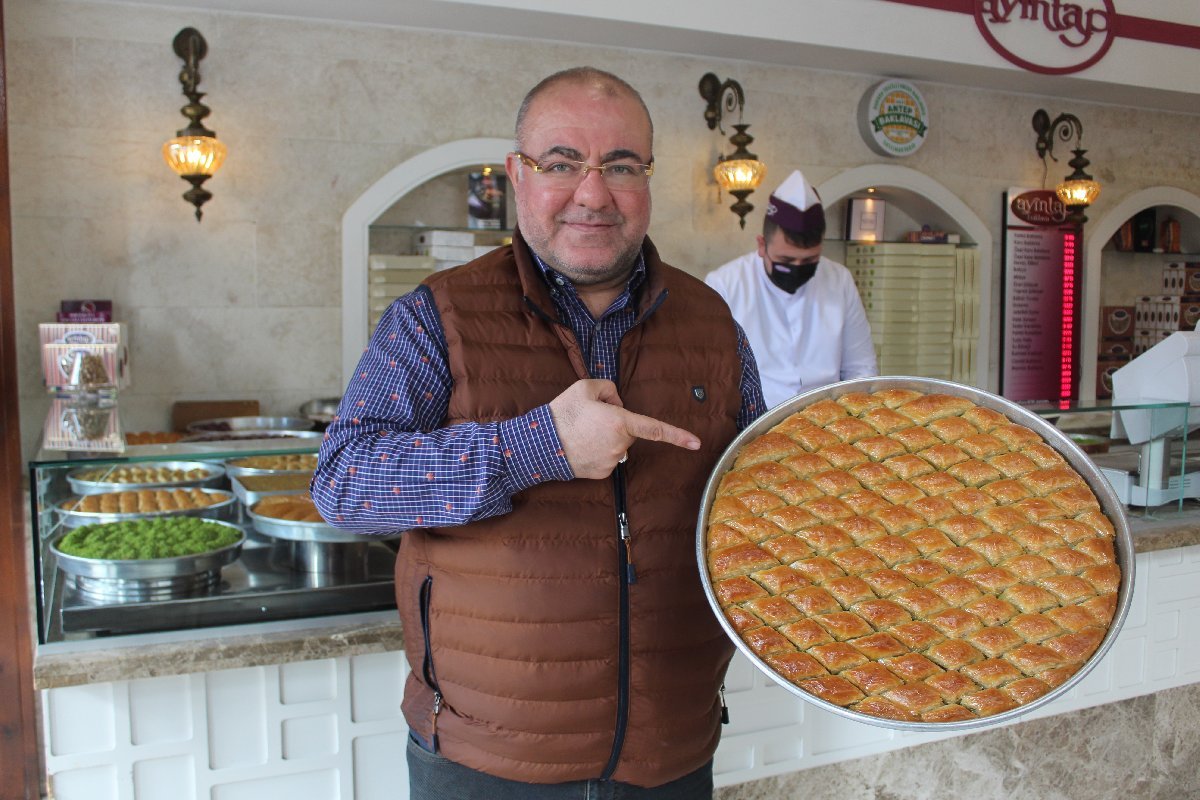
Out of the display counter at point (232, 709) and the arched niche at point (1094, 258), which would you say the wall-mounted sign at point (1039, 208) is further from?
the display counter at point (232, 709)

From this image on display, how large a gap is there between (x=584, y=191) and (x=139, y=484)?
1.35 meters

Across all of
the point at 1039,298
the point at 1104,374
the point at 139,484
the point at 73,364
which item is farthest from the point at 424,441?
A: the point at 1104,374

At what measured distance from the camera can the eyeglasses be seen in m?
1.43

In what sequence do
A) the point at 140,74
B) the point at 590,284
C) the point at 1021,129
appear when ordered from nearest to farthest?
the point at 590,284 < the point at 140,74 < the point at 1021,129

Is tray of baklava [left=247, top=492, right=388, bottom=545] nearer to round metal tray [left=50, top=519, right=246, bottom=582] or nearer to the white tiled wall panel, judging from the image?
round metal tray [left=50, top=519, right=246, bottom=582]

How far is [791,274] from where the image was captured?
3.63 meters

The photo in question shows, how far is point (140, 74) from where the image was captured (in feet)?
14.9

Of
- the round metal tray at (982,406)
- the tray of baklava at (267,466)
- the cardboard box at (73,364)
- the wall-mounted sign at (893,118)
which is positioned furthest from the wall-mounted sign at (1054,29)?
the cardboard box at (73,364)

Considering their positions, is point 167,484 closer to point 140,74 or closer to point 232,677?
point 232,677

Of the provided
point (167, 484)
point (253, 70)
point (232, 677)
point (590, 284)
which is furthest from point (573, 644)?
point (253, 70)

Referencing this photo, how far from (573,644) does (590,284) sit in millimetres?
523

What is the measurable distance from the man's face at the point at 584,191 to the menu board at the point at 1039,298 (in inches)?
229

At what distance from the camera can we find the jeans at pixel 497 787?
1.45 m

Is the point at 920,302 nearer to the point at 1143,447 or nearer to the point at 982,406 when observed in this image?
the point at 1143,447
